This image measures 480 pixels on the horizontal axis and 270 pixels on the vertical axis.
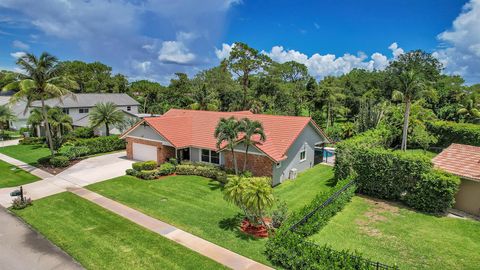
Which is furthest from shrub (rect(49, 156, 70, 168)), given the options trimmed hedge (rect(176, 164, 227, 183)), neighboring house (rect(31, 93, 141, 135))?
trimmed hedge (rect(176, 164, 227, 183))

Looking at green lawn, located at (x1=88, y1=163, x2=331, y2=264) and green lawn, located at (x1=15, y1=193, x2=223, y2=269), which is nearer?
green lawn, located at (x1=15, y1=193, x2=223, y2=269)

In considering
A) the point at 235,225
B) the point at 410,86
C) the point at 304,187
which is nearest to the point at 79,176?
the point at 235,225

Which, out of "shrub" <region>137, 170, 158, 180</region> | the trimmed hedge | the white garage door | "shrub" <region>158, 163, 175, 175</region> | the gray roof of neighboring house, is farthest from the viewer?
the gray roof of neighboring house

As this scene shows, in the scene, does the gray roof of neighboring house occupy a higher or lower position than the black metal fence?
higher

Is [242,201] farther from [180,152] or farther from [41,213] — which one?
[180,152]

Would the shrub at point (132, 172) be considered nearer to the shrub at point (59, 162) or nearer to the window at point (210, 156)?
the window at point (210, 156)

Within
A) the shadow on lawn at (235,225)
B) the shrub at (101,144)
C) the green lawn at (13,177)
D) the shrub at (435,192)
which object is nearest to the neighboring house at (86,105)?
the shrub at (101,144)

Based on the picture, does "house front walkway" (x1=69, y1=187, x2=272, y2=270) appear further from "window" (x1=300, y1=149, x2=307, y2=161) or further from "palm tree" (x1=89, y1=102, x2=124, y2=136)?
"palm tree" (x1=89, y1=102, x2=124, y2=136)
